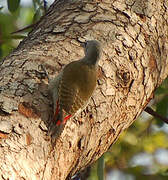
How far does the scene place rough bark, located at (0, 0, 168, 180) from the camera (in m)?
1.97

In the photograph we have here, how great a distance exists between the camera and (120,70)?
2643 millimetres

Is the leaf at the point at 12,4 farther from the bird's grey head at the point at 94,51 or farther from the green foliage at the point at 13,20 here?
the bird's grey head at the point at 94,51

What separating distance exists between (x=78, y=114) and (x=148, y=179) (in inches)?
57.3

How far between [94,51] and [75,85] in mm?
300

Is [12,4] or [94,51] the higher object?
[94,51]

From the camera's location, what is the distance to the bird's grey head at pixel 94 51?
2.58 m

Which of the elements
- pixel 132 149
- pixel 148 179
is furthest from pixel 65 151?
pixel 132 149

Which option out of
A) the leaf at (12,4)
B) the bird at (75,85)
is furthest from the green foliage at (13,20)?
the bird at (75,85)

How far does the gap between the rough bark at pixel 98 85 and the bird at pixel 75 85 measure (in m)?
0.04

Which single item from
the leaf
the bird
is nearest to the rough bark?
the bird

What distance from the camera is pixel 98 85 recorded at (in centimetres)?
257

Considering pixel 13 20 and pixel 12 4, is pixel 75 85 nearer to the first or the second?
pixel 12 4

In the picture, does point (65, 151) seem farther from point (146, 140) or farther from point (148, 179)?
point (146, 140)

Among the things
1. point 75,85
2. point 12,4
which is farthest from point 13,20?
point 75,85
